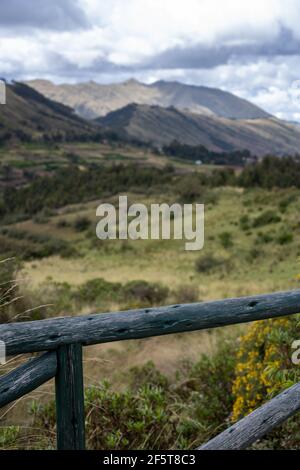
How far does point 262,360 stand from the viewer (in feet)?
17.8

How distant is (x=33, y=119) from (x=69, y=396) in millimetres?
158737

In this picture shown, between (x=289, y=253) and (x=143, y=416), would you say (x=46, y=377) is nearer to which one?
(x=143, y=416)

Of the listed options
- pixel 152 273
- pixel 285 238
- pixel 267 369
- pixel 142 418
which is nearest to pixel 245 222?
pixel 285 238

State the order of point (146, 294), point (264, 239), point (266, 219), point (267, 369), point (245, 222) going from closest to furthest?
point (267, 369), point (146, 294), point (264, 239), point (266, 219), point (245, 222)


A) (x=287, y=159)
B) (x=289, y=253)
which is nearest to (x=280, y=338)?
(x=289, y=253)

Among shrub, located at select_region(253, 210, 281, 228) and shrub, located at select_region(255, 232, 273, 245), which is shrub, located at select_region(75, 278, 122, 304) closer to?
shrub, located at select_region(255, 232, 273, 245)

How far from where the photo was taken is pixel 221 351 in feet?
23.1

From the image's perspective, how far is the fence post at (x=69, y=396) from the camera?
7.33ft

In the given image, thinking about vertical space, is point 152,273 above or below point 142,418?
below

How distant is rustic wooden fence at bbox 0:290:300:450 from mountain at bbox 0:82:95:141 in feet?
364

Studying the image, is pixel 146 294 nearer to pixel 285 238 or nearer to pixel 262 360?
pixel 262 360

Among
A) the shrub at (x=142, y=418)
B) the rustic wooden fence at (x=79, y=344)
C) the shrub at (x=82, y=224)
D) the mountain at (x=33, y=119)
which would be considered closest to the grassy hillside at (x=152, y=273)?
the shrub at (x=142, y=418)

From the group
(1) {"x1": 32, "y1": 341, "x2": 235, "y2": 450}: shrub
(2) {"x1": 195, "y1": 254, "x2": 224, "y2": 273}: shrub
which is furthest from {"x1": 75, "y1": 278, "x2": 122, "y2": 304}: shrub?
(1) {"x1": 32, "y1": 341, "x2": 235, "y2": 450}: shrub

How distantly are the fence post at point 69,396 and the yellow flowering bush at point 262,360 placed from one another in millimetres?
2397
